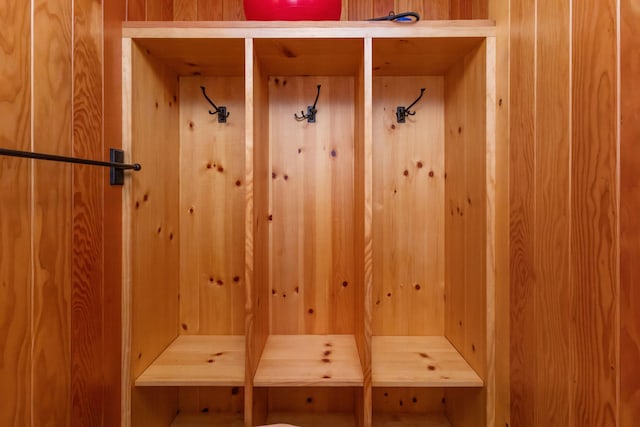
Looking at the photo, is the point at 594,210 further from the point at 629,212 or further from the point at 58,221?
the point at 58,221

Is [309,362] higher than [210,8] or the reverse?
the reverse

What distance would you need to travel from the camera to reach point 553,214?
1.02m

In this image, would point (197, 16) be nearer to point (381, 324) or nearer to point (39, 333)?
point (39, 333)

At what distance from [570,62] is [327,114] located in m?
0.99

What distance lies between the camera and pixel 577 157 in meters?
0.92

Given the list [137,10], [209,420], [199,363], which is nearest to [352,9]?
[137,10]

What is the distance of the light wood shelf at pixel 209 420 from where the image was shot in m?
1.70

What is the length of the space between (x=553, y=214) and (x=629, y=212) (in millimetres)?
245

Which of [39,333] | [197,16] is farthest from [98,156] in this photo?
[197,16]

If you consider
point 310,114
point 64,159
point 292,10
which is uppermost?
point 292,10

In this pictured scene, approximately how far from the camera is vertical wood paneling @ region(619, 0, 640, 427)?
755 mm

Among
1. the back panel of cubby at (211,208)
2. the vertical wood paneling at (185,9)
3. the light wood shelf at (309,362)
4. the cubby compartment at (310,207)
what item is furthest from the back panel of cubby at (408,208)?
the vertical wood paneling at (185,9)

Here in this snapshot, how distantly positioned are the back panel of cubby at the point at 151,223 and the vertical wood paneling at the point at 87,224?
13 centimetres

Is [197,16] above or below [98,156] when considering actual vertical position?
above
